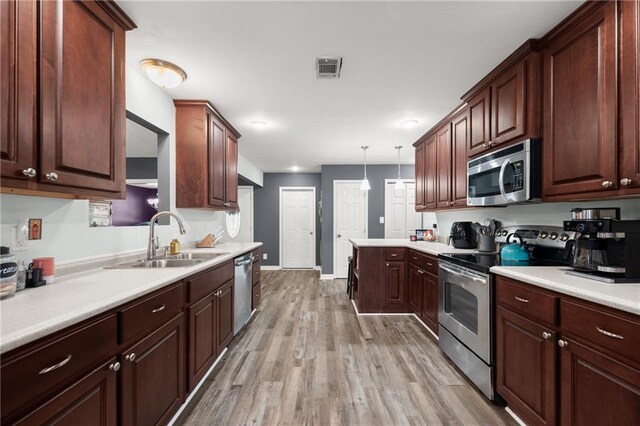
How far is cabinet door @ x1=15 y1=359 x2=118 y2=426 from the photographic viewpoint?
2.78ft

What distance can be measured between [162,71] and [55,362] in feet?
6.40

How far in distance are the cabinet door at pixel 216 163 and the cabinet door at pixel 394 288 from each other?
2.20m

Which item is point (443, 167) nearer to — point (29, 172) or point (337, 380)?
point (337, 380)

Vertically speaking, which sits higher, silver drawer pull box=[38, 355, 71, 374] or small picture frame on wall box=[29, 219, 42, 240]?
small picture frame on wall box=[29, 219, 42, 240]

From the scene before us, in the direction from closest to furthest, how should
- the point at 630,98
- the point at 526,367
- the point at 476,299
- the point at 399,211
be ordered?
1. the point at 630,98
2. the point at 526,367
3. the point at 476,299
4. the point at 399,211

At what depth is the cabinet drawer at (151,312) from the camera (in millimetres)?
1203

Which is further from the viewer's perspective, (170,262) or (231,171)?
(231,171)

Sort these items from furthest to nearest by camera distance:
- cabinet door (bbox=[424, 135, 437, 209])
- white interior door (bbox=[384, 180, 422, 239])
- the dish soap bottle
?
white interior door (bbox=[384, 180, 422, 239])
cabinet door (bbox=[424, 135, 437, 209])
the dish soap bottle

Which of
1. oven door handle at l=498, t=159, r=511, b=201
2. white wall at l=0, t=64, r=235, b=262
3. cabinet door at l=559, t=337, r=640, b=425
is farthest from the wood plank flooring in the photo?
oven door handle at l=498, t=159, r=511, b=201

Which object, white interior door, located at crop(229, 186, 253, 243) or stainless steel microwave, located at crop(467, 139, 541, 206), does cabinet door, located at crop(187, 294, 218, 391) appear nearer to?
stainless steel microwave, located at crop(467, 139, 541, 206)

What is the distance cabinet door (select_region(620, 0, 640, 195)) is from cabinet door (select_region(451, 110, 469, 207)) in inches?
52.8

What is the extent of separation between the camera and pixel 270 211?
696cm

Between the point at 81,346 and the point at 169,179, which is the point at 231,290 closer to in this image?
the point at 169,179

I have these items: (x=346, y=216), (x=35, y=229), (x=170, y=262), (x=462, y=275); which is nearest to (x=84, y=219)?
(x=35, y=229)
